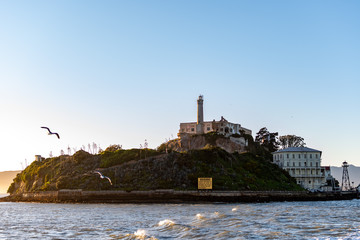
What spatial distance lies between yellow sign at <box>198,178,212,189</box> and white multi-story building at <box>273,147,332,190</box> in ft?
156

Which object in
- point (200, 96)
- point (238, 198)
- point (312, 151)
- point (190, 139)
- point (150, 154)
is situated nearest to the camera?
point (238, 198)

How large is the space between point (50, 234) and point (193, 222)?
14.3 metres

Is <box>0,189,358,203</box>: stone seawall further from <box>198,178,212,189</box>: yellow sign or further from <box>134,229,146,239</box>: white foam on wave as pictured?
<box>134,229,146,239</box>: white foam on wave

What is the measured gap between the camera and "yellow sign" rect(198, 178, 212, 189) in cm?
9700

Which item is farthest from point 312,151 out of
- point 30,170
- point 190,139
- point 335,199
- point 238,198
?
point 30,170

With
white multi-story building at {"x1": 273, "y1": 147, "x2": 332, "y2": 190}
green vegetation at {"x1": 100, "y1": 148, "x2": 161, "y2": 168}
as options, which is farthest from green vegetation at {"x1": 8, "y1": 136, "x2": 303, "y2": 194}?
white multi-story building at {"x1": 273, "y1": 147, "x2": 332, "y2": 190}

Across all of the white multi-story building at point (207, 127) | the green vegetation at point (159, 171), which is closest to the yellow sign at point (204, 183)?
the green vegetation at point (159, 171)

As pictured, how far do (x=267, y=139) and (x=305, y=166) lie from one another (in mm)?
36471

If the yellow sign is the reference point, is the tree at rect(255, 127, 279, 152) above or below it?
above

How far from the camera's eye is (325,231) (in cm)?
3256

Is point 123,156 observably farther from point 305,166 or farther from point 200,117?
point 305,166

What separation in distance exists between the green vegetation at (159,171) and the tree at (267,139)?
36933mm

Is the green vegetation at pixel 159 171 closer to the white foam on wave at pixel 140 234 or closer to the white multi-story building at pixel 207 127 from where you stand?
the white multi-story building at pixel 207 127

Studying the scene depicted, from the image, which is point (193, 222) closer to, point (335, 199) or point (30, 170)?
point (335, 199)
